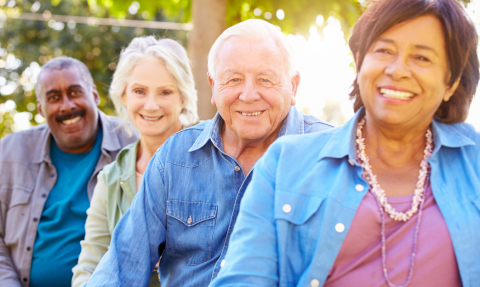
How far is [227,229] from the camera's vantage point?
217 cm

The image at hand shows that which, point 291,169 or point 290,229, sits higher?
point 291,169

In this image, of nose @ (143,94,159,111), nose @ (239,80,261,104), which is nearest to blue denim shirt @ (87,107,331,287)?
→ nose @ (239,80,261,104)

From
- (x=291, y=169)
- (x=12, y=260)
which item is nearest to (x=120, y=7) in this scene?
(x=12, y=260)

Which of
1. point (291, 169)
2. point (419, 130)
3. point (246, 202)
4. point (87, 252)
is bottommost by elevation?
point (87, 252)

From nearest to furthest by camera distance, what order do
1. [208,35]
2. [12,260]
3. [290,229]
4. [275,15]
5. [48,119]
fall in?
1. [290,229]
2. [12,260]
3. [48,119]
4. [208,35]
5. [275,15]

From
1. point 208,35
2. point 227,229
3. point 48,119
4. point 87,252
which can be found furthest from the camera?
point 208,35

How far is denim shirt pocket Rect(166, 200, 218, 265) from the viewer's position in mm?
2193

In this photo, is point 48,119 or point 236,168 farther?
point 48,119

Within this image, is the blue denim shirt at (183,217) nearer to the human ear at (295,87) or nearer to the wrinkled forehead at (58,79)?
the human ear at (295,87)

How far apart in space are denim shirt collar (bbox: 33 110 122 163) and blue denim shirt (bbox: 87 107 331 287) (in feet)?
4.46

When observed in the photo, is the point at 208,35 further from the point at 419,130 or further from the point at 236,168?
the point at 419,130

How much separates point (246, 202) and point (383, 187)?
48 cm

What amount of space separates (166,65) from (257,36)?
1025mm

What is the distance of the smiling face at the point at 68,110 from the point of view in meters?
3.62
